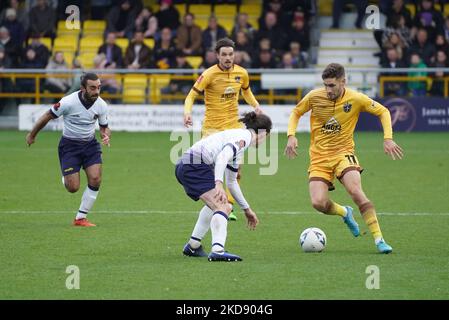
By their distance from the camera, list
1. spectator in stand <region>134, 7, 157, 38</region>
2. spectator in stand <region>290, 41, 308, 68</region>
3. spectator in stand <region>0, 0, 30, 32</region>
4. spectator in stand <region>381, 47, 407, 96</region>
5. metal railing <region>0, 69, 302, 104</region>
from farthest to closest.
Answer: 1. spectator in stand <region>0, 0, 30, 32</region>
2. spectator in stand <region>134, 7, 157, 38</region>
3. spectator in stand <region>290, 41, 308, 68</region>
4. metal railing <region>0, 69, 302, 104</region>
5. spectator in stand <region>381, 47, 407, 96</region>

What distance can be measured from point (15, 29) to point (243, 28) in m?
6.08

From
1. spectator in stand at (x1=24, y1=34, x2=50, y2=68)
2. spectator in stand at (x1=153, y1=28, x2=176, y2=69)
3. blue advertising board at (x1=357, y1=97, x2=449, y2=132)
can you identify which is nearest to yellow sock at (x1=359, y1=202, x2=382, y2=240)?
blue advertising board at (x1=357, y1=97, x2=449, y2=132)

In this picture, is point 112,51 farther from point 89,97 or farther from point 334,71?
point 334,71

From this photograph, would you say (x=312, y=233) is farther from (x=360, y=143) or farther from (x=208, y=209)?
(x=360, y=143)

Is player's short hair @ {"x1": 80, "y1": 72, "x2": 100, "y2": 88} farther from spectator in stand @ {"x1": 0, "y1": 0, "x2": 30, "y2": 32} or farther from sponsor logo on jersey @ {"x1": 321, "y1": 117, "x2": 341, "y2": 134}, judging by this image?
spectator in stand @ {"x1": 0, "y1": 0, "x2": 30, "y2": 32}

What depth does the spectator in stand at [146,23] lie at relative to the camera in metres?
29.3

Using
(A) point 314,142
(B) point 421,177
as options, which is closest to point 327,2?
(B) point 421,177

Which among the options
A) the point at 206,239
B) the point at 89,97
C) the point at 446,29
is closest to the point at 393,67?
the point at 446,29

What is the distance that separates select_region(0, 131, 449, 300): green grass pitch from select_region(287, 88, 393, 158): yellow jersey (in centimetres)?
103

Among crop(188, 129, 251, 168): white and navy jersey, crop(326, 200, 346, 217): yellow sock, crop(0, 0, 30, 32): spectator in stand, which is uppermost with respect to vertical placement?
crop(0, 0, 30, 32): spectator in stand

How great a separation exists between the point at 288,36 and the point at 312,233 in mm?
18116

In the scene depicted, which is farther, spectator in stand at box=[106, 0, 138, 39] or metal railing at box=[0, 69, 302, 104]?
spectator in stand at box=[106, 0, 138, 39]

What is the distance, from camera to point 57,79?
2789 cm

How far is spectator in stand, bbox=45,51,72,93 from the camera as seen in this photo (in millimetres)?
27656
